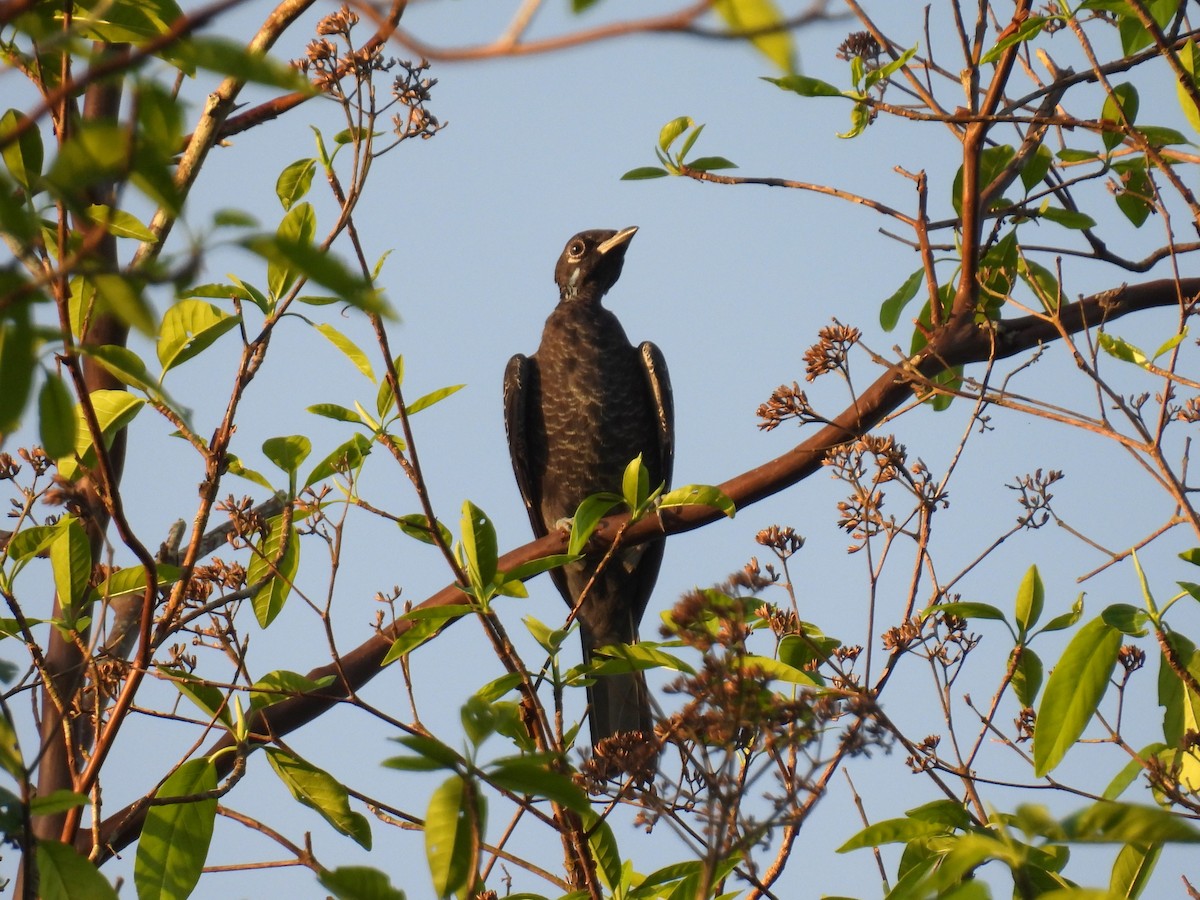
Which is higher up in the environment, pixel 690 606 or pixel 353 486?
pixel 353 486

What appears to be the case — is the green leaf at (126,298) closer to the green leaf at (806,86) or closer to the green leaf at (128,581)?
the green leaf at (128,581)

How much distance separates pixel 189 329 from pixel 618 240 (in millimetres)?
4179

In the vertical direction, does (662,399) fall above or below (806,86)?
above

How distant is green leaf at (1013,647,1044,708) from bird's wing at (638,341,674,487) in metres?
3.29

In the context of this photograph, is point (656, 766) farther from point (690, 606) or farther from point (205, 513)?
point (205, 513)

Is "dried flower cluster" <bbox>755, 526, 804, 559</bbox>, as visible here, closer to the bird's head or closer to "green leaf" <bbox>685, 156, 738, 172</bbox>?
"green leaf" <bbox>685, 156, 738, 172</bbox>

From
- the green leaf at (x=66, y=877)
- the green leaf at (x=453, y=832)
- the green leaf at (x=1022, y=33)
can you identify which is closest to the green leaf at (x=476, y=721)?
the green leaf at (x=453, y=832)

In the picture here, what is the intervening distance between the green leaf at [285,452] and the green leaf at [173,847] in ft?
2.33

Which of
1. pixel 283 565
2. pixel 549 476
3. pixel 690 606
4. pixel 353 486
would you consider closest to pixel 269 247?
pixel 690 606

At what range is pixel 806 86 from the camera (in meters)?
2.87

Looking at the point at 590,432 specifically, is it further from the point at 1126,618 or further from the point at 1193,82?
the point at 1126,618

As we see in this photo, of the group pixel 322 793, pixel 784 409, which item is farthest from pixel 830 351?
pixel 322 793

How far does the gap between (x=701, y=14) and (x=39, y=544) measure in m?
2.28

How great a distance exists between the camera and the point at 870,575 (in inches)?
105
